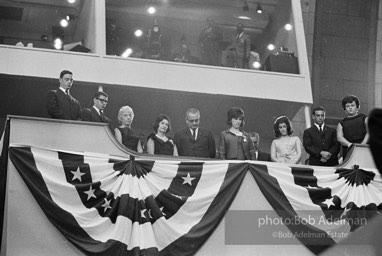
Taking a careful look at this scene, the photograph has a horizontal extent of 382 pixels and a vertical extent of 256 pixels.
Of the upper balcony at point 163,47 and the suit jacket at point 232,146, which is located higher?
the upper balcony at point 163,47

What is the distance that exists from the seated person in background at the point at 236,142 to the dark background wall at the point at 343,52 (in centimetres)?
625

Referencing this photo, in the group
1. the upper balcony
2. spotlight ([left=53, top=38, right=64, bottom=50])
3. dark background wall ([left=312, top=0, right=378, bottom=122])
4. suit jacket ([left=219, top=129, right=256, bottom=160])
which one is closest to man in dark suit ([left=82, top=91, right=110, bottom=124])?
suit jacket ([left=219, top=129, right=256, bottom=160])

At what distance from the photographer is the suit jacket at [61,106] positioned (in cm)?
1000

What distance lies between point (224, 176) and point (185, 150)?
709mm

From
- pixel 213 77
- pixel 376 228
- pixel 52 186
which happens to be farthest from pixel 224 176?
pixel 376 228

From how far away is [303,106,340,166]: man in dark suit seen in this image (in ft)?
35.9

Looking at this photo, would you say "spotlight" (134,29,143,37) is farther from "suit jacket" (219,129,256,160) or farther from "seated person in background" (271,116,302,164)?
"seated person in background" (271,116,302,164)

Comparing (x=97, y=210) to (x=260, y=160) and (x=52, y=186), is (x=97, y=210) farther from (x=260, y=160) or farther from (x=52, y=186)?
(x=260, y=160)

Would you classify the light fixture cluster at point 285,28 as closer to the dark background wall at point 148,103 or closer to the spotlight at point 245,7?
the spotlight at point 245,7

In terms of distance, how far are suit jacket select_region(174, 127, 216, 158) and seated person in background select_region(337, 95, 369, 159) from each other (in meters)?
1.98

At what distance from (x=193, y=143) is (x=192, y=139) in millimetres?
59

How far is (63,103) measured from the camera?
10.1m

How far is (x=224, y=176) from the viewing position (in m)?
10.2

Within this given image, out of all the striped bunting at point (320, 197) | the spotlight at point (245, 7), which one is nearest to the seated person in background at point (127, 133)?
the striped bunting at point (320, 197)
